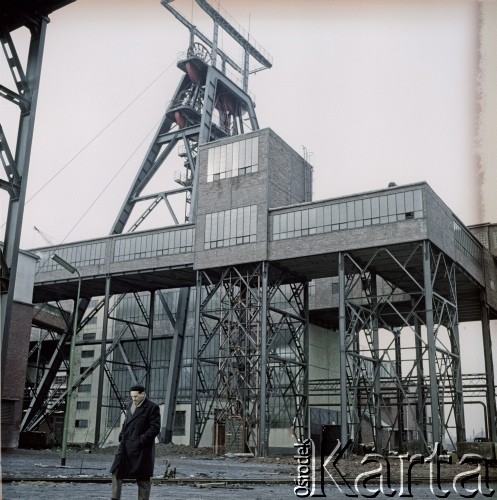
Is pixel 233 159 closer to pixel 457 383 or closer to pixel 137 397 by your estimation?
pixel 457 383

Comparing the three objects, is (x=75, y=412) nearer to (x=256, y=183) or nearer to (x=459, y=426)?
(x=256, y=183)

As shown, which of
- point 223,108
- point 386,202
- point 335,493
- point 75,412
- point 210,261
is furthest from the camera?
point 75,412

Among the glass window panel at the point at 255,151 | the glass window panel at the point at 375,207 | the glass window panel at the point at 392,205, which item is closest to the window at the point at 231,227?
the glass window panel at the point at 255,151

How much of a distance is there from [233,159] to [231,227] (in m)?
3.95

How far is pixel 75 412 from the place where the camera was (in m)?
50.5

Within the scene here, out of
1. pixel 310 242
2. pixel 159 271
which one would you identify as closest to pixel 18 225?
pixel 310 242

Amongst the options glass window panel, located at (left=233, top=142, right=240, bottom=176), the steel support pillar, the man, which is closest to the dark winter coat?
the man

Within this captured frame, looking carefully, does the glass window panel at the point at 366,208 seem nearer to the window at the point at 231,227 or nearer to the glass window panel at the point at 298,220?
the glass window panel at the point at 298,220

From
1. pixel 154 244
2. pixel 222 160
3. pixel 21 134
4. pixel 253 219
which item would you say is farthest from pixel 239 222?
pixel 21 134

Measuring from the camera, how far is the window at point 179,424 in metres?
44.9

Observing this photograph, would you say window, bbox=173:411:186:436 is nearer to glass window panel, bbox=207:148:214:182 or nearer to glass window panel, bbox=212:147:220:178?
glass window panel, bbox=207:148:214:182

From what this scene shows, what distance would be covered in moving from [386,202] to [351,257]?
3065mm

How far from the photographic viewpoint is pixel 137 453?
7340mm

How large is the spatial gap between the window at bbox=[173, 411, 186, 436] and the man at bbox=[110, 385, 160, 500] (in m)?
38.3
